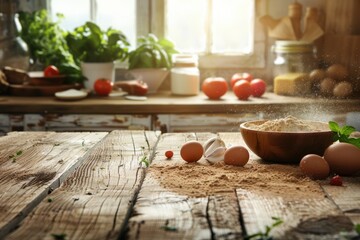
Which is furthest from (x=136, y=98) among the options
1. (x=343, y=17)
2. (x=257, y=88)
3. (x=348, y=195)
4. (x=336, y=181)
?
(x=348, y=195)

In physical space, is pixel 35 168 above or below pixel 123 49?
below

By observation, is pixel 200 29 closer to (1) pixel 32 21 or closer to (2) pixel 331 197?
(1) pixel 32 21

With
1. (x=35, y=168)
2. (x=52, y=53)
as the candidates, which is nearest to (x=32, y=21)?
(x=52, y=53)

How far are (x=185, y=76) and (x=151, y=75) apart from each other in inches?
12.4

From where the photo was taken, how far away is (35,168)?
1.87m

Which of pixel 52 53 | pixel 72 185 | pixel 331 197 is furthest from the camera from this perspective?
pixel 52 53

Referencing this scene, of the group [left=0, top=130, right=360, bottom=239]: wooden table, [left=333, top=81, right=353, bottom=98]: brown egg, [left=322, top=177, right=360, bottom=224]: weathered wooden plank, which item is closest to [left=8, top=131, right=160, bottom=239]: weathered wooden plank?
[left=0, top=130, right=360, bottom=239]: wooden table

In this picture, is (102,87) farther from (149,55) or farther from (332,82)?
(332,82)

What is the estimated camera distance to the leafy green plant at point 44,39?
14.2ft

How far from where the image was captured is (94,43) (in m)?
4.16

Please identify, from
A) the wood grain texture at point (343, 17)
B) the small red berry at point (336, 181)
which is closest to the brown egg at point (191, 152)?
the small red berry at point (336, 181)

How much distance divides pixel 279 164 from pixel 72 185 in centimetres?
74

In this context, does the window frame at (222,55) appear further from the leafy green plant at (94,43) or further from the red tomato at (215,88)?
the red tomato at (215,88)

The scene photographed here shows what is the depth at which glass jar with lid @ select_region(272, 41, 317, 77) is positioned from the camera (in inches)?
160
